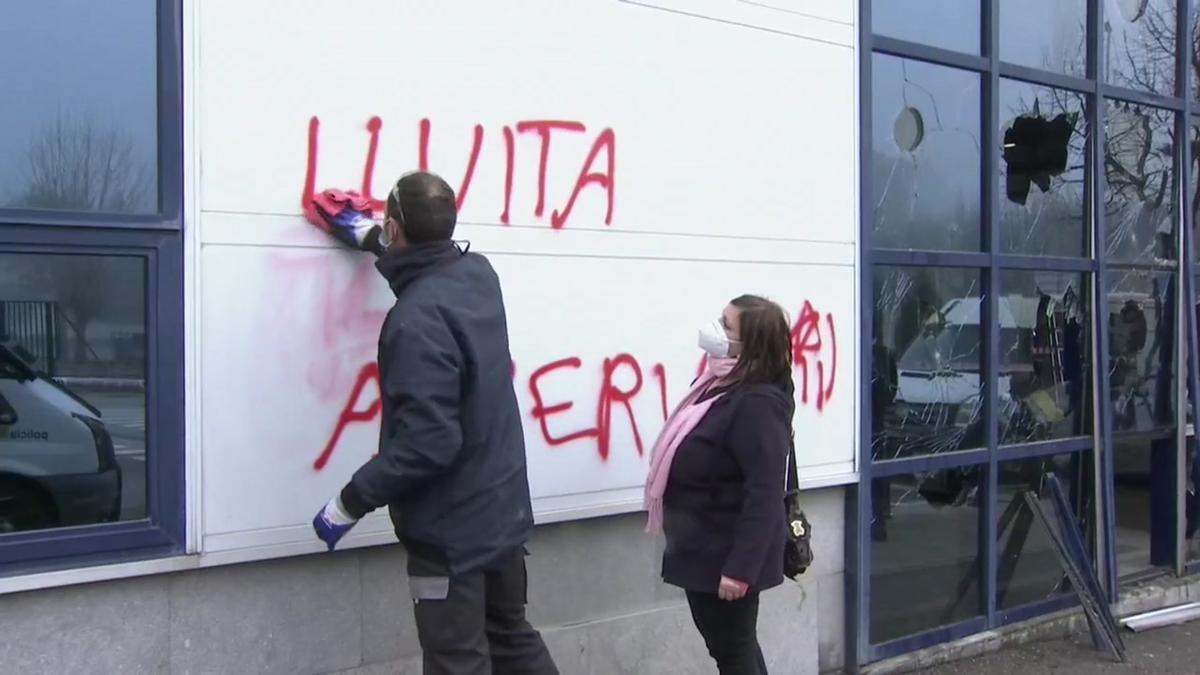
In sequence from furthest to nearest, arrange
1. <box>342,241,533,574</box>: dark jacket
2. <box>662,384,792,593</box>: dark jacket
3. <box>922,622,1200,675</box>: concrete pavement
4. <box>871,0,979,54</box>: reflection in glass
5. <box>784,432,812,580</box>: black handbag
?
1. <box>922,622,1200,675</box>: concrete pavement
2. <box>871,0,979,54</box>: reflection in glass
3. <box>784,432,812,580</box>: black handbag
4. <box>662,384,792,593</box>: dark jacket
5. <box>342,241,533,574</box>: dark jacket

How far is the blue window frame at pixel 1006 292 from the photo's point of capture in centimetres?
524

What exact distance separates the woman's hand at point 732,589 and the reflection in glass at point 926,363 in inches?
71.1

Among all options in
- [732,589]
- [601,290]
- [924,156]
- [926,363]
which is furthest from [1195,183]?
[732,589]

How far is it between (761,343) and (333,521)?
4.39 feet

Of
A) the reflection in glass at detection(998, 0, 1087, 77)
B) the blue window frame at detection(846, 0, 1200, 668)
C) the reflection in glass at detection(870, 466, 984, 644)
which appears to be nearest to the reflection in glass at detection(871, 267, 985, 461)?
the blue window frame at detection(846, 0, 1200, 668)

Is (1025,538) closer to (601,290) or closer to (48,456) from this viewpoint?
(601,290)

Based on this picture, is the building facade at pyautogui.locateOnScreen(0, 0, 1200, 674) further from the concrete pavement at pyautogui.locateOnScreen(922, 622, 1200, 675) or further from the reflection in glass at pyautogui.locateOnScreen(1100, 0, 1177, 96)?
the concrete pavement at pyautogui.locateOnScreen(922, 622, 1200, 675)

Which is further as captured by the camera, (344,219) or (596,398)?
(596,398)

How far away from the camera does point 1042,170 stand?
588 cm

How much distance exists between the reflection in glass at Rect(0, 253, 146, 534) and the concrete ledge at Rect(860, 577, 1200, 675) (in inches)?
126

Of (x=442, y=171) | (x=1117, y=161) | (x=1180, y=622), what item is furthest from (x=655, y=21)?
(x=1180, y=622)

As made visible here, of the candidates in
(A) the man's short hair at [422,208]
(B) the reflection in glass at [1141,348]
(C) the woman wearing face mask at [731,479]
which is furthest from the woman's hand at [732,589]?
(B) the reflection in glass at [1141,348]

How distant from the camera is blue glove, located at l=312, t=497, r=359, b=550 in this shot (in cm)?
A: 313

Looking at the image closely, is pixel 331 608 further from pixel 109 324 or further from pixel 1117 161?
pixel 1117 161
